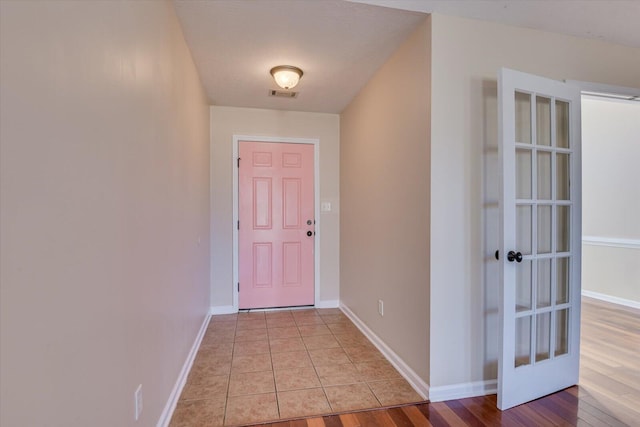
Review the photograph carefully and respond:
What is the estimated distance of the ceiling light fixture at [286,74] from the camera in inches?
103

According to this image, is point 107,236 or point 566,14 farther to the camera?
point 566,14

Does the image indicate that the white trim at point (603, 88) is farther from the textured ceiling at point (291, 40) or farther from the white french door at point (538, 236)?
the textured ceiling at point (291, 40)

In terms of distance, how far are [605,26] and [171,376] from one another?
356 centimetres

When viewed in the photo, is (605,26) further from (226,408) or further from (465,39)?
(226,408)

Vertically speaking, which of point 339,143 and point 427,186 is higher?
point 339,143

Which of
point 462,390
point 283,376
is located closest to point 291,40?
point 283,376

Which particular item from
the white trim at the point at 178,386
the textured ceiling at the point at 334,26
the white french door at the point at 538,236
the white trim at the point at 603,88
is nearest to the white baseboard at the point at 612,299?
the white french door at the point at 538,236

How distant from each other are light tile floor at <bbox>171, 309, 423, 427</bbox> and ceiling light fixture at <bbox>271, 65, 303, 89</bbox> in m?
2.29

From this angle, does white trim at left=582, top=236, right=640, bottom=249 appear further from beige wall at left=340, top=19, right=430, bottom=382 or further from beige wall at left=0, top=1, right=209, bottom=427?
beige wall at left=0, top=1, right=209, bottom=427

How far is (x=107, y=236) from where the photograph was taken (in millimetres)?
1053

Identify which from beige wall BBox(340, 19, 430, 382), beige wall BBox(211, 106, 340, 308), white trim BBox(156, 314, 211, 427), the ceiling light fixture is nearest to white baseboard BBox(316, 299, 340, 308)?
beige wall BBox(211, 106, 340, 308)

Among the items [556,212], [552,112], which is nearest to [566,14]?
[552,112]

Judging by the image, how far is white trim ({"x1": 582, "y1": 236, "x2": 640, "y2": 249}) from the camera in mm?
3689

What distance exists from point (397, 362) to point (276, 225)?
2085 mm
